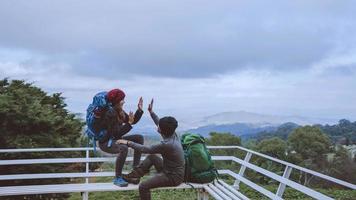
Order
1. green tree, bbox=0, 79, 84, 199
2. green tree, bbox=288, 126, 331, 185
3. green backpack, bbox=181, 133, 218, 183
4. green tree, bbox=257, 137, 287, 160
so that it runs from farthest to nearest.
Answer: green tree, bbox=288, 126, 331, 185
green tree, bbox=257, 137, 287, 160
green tree, bbox=0, 79, 84, 199
green backpack, bbox=181, 133, 218, 183

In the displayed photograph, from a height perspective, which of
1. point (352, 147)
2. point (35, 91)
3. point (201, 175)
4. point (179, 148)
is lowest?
point (352, 147)

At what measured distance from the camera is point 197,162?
6.35 m

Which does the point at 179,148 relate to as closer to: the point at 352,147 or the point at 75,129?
the point at 75,129

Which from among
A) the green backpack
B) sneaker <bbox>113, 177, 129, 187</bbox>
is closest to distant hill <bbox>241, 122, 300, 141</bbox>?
the green backpack

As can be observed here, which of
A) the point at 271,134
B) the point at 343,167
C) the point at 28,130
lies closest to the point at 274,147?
the point at 343,167

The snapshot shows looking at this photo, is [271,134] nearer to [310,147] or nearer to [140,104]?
[310,147]

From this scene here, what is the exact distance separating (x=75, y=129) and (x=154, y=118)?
6119 mm

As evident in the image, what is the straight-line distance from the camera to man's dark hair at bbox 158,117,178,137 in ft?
19.0

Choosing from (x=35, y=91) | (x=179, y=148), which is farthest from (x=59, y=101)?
(x=179, y=148)

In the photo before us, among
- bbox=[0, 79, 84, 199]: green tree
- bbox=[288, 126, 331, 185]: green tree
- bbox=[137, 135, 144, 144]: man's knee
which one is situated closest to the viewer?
bbox=[137, 135, 144, 144]: man's knee

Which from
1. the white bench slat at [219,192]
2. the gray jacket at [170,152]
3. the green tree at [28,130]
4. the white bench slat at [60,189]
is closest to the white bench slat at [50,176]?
the white bench slat at [60,189]

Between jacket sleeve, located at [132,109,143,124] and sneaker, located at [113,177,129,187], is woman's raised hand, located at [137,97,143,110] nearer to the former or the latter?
jacket sleeve, located at [132,109,143,124]

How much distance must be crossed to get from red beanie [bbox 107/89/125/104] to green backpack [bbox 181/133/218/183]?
118 cm

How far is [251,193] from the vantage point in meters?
11.9
